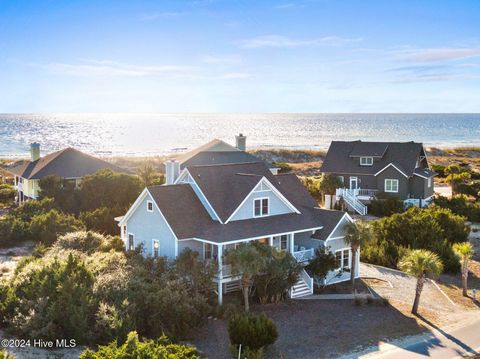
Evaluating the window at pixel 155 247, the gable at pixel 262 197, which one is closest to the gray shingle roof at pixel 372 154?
the gable at pixel 262 197

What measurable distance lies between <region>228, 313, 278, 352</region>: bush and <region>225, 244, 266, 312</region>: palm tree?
3720 mm

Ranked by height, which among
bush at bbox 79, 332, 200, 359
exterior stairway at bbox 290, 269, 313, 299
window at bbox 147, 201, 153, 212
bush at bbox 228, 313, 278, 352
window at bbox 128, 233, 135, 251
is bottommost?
exterior stairway at bbox 290, 269, 313, 299

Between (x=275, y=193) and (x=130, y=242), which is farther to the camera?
(x=130, y=242)

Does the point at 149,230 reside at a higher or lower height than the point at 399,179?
lower

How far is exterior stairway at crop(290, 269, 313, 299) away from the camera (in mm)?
28031

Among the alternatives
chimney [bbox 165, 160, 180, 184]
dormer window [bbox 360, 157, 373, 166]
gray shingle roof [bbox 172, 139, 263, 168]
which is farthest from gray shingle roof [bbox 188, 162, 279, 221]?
dormer window [bbox 360, 157, 373, 166]

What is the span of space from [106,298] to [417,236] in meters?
22.7

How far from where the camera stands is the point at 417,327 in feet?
78.3

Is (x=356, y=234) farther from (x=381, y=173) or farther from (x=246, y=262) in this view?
(x=381, y=173)

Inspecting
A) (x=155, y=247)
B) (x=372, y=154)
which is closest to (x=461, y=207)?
(x=372, y=154)

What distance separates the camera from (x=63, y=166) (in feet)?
167

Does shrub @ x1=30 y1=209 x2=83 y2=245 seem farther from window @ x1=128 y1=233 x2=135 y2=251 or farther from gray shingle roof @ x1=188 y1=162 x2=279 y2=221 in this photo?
gray shingle roof @ x1=188 y1=162 x2=279 y2=221

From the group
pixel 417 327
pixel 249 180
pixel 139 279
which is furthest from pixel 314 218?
pixel 139 279

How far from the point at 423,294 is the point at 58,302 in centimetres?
1851
